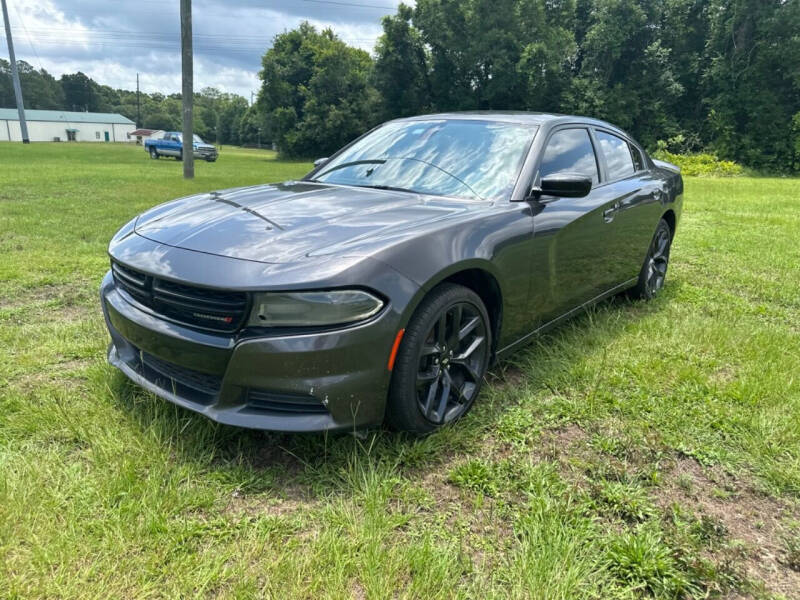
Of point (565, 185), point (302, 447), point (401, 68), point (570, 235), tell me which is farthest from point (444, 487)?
point (401, 68)

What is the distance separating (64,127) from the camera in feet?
283

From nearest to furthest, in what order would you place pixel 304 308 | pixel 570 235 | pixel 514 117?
pixel 304 308 < pixel 570 235 < pixel 514 117

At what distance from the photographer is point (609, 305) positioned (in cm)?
435

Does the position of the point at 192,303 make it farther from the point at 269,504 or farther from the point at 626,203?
the point at 626,203

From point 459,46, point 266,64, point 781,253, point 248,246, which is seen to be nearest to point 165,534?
point 248,246

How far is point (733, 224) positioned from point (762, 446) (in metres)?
7.54

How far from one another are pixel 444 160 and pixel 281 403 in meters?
1.75

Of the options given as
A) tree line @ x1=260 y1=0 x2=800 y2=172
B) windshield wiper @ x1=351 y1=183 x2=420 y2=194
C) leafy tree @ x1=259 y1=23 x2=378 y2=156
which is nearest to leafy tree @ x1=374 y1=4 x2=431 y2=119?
tree line @ x1=260 y1=0 x2=800 y2=172

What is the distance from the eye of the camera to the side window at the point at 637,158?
173 inches

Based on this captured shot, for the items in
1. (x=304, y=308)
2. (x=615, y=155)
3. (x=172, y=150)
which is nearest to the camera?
(x=304, y=308)

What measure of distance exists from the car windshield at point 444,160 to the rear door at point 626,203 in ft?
3.01

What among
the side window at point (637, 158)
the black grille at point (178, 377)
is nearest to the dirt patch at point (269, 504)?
the black grille at point (178, 377)

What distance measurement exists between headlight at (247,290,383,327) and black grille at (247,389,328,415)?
10.6 inches

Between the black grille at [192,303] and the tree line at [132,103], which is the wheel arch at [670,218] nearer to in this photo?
the black grille at [192,303]
